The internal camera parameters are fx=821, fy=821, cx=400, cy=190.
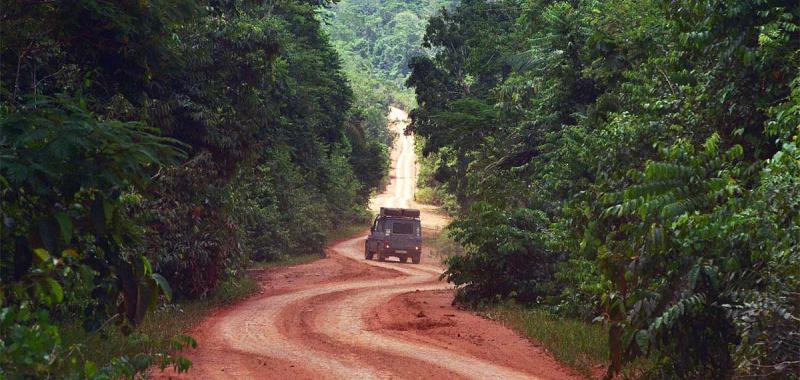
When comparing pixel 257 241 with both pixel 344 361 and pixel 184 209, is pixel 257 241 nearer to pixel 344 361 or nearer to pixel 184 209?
pixel 184 209

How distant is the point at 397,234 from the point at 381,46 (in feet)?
365

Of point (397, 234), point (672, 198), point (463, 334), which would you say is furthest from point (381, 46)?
point (672, 198)

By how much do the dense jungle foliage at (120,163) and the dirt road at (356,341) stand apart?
1522mm

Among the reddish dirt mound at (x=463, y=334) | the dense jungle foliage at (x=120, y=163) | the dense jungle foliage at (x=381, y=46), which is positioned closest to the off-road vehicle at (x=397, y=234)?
the dense jungle foliage at (x=120, y=163)

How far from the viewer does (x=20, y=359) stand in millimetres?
4707

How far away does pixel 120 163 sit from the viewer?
5801mm

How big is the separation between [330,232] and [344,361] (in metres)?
46.8

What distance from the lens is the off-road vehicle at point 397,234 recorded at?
128ft

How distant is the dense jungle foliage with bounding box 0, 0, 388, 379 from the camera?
5.46 m

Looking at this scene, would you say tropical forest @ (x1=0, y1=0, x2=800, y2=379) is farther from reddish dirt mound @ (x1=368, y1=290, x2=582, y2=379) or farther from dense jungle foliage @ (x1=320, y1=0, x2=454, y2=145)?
dense jungle foliage @ (x1=320, y1=0, x2=454, y2=145)

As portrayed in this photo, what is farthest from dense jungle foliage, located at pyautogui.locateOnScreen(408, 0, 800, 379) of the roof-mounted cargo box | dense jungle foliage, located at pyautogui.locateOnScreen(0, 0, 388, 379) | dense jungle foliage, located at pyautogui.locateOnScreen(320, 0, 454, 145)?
dense jungle foliage, located at pyautogui.locateOnScreen(320, 0, 454, 145)

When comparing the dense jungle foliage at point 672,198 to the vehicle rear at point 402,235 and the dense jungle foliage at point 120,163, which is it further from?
the vehicle rear at point 402,235

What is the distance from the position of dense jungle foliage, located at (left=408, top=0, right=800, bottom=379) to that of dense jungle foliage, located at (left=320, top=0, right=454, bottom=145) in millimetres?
81002

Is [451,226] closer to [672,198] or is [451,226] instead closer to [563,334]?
[563,334]
